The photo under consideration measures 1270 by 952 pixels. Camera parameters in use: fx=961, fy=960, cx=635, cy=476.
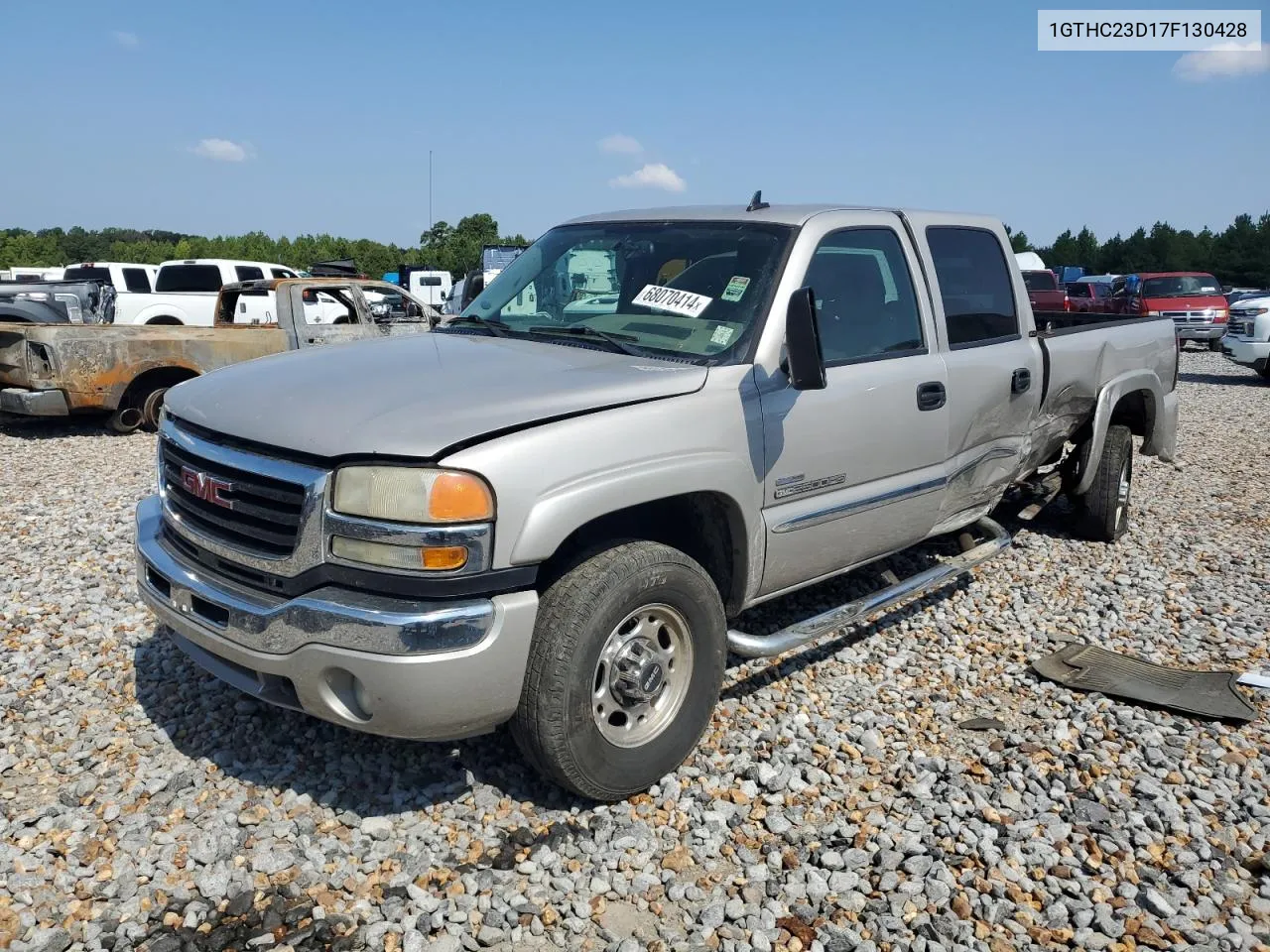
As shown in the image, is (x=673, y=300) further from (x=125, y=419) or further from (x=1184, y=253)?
(x=1184, y=253)

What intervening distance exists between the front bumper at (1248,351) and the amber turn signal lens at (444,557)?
17.0m

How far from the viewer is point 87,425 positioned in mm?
10695

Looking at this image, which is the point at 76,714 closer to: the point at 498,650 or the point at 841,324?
the point at 498,650

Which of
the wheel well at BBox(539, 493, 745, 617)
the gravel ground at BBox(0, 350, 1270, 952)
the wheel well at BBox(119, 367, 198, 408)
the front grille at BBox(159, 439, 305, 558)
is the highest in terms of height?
the wheel well at BBox(119, 367, 198, 408)

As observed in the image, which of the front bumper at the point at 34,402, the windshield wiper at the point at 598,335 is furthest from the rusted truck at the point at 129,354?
the windshield wiper at the point at 598,335

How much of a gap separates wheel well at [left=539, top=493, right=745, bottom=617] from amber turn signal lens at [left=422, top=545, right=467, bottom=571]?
0.62 metres

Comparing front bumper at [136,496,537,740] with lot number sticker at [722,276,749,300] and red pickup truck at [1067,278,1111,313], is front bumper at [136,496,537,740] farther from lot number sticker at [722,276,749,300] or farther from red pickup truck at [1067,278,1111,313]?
red pickup truck at [1067,278,1111,313]

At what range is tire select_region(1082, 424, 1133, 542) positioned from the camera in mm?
6160

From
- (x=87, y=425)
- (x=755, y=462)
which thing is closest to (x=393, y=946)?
(x=755, y=462)

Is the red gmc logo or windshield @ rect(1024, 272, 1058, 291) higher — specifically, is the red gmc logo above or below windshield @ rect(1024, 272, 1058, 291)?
below

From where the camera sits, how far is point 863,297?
404 cm

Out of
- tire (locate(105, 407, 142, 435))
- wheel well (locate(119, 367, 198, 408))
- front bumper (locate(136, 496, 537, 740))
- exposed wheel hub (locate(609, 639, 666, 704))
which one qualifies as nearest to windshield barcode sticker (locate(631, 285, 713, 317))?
exposed wheel hub (locate(609, 639, 666, 704))

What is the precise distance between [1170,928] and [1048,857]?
1.25 feet

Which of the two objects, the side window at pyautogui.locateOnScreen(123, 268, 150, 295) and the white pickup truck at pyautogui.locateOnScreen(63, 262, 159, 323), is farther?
the side window at pyautogui.locateOnScreen(123, 268, 150, 295)
